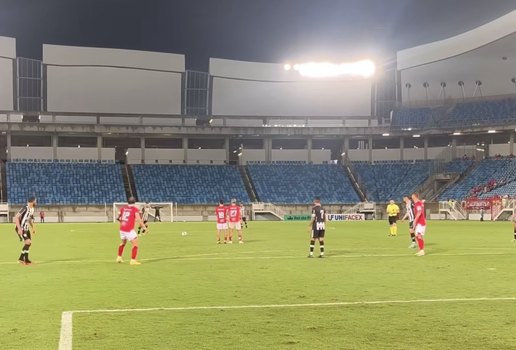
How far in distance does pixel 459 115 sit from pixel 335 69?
18457 millimetres

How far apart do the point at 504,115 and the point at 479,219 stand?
22.1 m

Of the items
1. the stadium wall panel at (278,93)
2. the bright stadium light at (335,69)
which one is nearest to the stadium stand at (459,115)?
the stadium wall panel at (278,93)

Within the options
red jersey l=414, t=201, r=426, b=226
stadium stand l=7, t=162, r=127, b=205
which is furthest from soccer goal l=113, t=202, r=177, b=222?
red jersey l=414, t=201, r=426, b=226

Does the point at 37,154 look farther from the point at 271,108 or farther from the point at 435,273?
the point at 435,273

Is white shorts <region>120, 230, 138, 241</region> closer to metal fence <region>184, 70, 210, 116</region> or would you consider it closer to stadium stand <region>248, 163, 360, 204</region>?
stadium stand <region>248, 163, 360, 204</region>

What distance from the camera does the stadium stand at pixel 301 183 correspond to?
7650cm

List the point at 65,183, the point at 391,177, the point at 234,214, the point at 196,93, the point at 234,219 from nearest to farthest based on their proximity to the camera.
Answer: the point at 234,219
the point at 234,214
the point at 65,183
the point at 391,177
the point at 196,93

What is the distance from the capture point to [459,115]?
270 ft

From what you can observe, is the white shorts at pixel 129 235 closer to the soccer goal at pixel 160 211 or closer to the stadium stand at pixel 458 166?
the soccer goal at pixel 160 211

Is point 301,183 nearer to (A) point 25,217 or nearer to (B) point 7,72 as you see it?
(B) point 7,72

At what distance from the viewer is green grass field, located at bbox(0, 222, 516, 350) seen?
8.99 meters

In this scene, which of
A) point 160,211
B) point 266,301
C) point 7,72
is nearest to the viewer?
point 266,301

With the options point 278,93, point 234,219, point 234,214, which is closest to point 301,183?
point 278,93

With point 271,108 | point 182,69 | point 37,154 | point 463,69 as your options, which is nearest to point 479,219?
point 463,69
